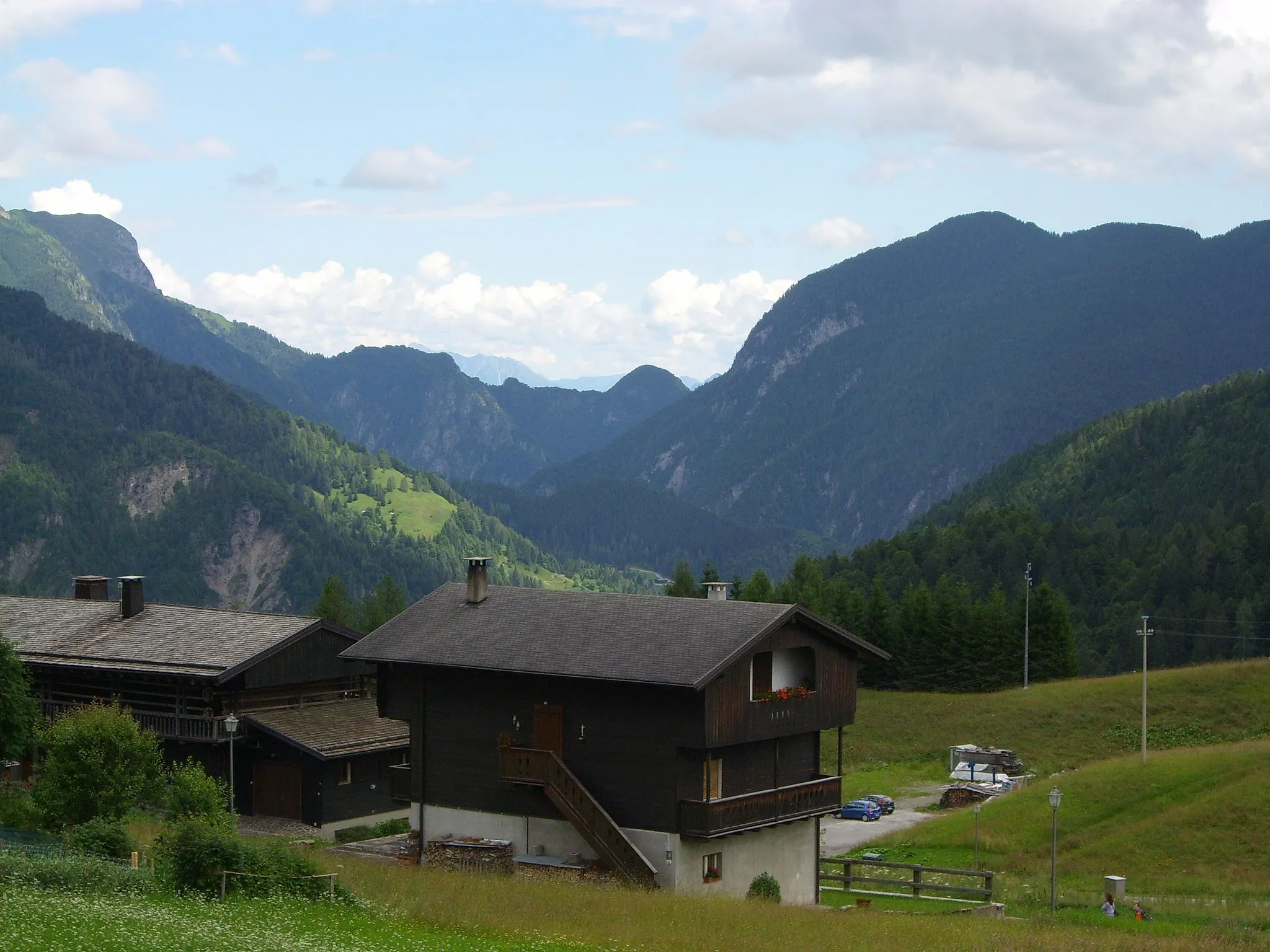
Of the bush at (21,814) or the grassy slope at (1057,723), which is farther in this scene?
the grassy slope at (1057,723)

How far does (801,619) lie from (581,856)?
9.33 meters

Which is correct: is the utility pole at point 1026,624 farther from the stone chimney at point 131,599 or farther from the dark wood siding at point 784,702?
the stone chimney at point 131,599

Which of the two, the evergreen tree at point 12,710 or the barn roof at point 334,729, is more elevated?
the evergreen tree at point 12,710

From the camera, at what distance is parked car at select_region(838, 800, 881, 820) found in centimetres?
7369

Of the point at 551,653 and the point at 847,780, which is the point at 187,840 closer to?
the point at 551,653

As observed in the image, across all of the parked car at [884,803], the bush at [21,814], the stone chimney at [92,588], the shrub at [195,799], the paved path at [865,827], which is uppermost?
the stone chimney at [92,588]

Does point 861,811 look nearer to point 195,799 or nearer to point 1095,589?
point 195,799

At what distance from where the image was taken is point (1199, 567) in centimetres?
17238

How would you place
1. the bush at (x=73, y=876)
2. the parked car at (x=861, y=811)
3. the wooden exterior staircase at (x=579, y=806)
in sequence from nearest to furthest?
1. the bush at (x=73, y=876)
2. the wooden exterior staircase at (x=579, y=806)
3. the parked car at (x=861, y=811)

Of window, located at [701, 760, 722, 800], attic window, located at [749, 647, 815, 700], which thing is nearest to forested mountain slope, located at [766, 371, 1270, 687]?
attic window, located at [749, 647, 815, 700]

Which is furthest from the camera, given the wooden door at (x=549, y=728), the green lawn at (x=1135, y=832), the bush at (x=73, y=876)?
the green lawn at (x=1135, y=832)

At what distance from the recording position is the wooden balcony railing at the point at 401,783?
49.3 m

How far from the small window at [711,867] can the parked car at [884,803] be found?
102 ft

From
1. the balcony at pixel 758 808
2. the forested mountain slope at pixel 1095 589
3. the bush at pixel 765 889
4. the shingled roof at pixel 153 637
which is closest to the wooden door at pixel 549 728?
the balcony at pixel 758 808
